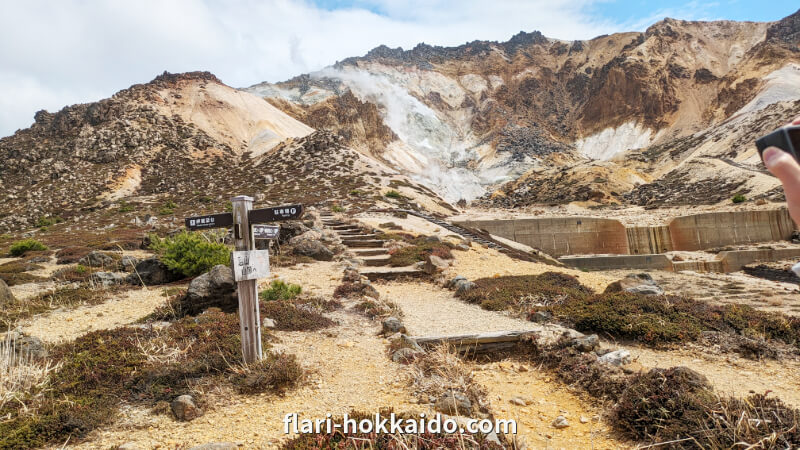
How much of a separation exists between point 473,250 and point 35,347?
628 inches

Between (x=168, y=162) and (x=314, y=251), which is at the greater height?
(x=168, y=162)

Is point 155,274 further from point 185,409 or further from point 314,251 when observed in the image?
point 185,409

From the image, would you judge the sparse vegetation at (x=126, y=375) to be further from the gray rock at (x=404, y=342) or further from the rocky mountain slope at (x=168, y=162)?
the rocky mountain slope at (x=168, y=162)

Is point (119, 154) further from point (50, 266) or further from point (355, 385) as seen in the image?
point (355, 385)

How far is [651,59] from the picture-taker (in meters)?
87.8

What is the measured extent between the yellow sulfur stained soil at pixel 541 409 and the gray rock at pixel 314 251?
1062cm

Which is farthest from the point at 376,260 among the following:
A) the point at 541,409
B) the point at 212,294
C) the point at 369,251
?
the point at 541,409

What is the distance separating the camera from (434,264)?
14.4 m

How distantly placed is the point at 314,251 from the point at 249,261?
36.1 feet

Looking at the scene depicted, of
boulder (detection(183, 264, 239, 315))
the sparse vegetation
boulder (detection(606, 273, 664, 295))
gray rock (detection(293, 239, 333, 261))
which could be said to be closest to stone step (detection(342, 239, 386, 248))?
gray rock (detection(293, 239, 333, 261))

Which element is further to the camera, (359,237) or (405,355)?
(359,237)

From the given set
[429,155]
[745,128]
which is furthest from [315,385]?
[429,155]

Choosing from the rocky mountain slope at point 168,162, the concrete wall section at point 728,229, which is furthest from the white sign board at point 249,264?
the concrete wall section at point 728,229

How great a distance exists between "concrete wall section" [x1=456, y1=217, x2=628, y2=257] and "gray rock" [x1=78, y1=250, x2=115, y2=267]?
2327 cm
